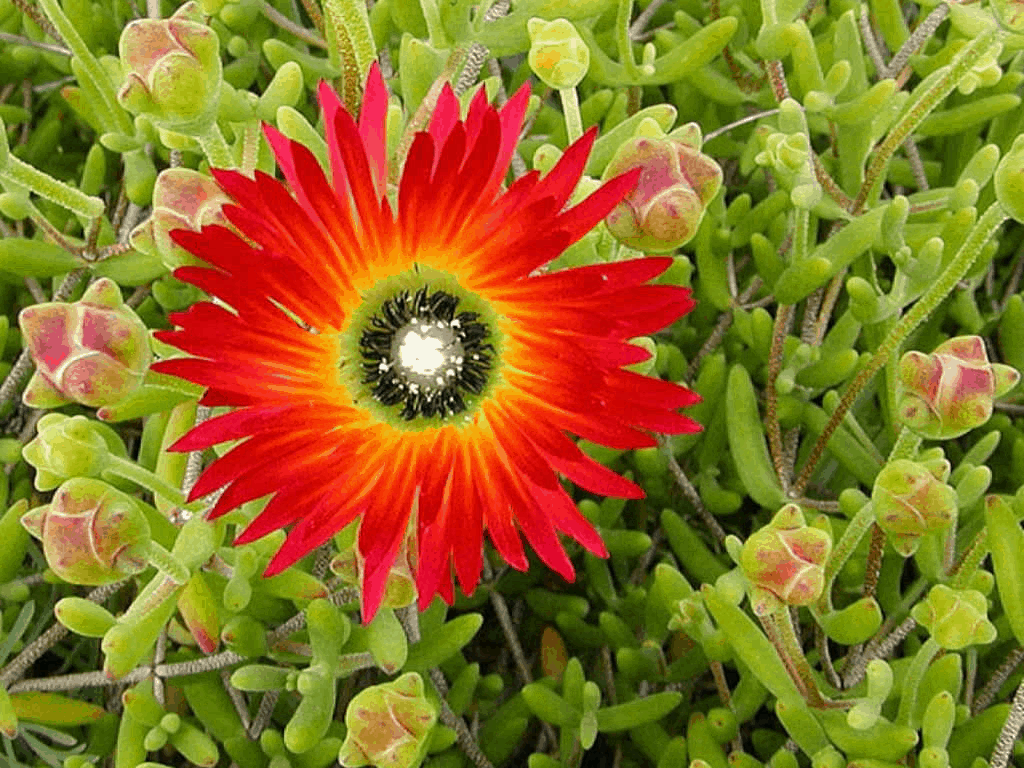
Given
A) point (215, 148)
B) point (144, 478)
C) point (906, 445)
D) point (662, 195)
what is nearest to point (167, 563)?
point (144, 478)

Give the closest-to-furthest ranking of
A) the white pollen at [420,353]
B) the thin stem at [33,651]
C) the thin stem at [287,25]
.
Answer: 1. the white pollen at [420,353]
2. the thin stem at [33,651]
3. the thin stem at [287,25]

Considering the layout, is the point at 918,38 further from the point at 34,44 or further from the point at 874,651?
the point at 34,44

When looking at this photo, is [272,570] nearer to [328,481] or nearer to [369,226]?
[328,481]

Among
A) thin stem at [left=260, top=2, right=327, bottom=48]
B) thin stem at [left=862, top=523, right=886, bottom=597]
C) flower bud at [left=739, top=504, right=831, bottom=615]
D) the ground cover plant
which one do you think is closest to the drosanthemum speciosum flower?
the ground cover plant

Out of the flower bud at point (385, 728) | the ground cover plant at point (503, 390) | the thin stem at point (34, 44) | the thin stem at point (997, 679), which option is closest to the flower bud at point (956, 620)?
the ground cover plant at point (503, 390)

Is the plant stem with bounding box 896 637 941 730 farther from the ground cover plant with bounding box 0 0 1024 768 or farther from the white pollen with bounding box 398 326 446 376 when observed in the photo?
the white pollen with bounding box 398 326 446 376

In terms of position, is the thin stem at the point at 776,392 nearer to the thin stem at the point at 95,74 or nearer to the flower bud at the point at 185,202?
the flower bud at the point at 185,202
